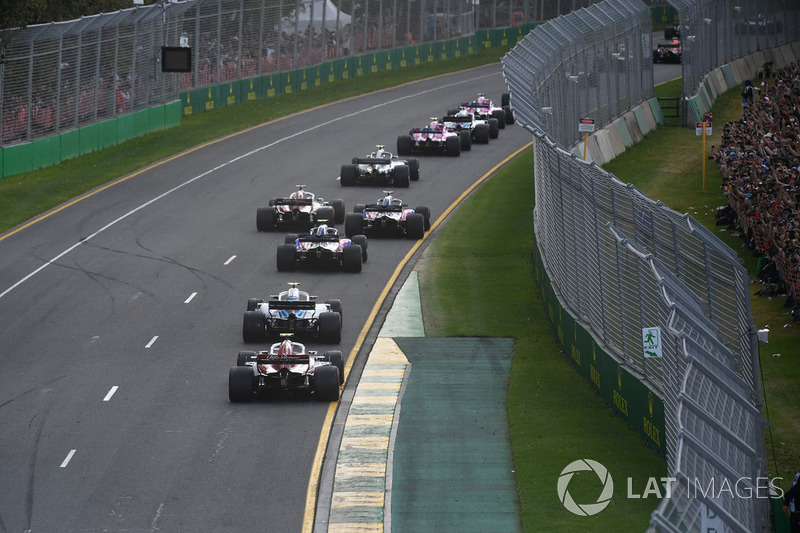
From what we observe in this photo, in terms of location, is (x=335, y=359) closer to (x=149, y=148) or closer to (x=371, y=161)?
(x=371, y=161)

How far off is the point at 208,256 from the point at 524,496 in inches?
663

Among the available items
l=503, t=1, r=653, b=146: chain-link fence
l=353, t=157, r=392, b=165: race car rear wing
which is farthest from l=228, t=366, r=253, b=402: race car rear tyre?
l=353, t=157, r=392, b=165: race car rear wing

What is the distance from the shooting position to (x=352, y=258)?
104 feet

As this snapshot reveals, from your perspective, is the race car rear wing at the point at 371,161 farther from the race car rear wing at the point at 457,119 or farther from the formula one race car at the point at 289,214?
the race car rear wing at the point at 457,119

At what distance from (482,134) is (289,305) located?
24.2 m

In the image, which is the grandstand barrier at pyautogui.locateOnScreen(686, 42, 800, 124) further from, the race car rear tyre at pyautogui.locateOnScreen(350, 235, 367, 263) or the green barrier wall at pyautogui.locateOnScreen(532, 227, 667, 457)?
the green barrier wall at pyautogui.locateOnScreen(532, 227, 667, 457)

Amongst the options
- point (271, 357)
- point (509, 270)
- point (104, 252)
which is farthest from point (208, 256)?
point (271, 357)

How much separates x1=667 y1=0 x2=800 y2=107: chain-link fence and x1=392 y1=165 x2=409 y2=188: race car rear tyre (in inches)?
579

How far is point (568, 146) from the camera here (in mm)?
39969

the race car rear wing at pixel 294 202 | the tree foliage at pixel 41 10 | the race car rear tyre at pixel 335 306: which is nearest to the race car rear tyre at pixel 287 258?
the race car rear wing at pixel 294 202

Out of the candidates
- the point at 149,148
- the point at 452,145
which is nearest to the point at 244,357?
the point at 452,145

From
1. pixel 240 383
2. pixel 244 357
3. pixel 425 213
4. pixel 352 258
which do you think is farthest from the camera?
pixel 425 213

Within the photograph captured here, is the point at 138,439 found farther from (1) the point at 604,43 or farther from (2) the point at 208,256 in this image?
(1) the point at 604,43

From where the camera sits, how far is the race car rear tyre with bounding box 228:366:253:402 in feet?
74.6
